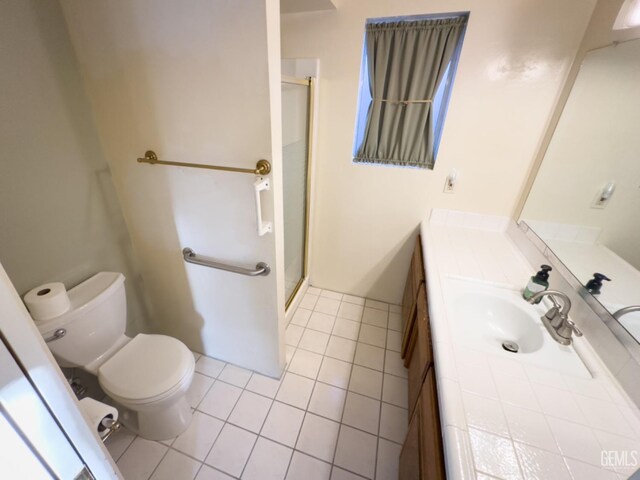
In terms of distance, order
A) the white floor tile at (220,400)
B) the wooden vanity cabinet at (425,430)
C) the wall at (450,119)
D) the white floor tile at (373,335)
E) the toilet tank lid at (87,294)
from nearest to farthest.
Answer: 1. the wooden vanity cabinet at (425,430)
2. the toilet tank lid at (87,294)
3. the wall at (450,119)
4. the white floor tile at (220,400)
5. the white floor tile at (373,335)

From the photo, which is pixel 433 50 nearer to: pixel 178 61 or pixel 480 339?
pixel 178 61

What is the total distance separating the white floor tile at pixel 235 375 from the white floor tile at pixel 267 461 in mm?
363

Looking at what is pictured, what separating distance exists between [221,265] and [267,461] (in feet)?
3.21

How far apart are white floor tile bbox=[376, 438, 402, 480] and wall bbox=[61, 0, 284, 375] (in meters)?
0.72

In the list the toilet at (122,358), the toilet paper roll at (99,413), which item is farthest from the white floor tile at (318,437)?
the toilet paper roll at (99,413)

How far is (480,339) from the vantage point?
983 millimetres

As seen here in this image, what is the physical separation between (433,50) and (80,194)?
6.52 ft

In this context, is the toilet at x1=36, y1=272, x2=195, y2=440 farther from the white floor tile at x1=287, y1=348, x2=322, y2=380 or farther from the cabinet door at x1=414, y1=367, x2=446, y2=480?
the cabinet door at x1=414, y1=367, x2=446, y2=480

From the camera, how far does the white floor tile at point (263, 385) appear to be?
161cm

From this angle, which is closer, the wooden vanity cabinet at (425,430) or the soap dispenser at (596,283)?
the wooden vanity cabinet at (425,430)

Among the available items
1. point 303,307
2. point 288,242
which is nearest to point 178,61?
point 288,242

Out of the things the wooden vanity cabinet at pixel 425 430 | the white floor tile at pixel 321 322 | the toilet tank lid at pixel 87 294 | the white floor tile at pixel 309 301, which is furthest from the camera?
the white floor tile at pixel 309 301

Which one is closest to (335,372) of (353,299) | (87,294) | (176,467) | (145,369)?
(353,299)

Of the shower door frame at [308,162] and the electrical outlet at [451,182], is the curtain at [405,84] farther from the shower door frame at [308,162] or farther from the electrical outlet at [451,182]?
the shower door frame at [308,162]
